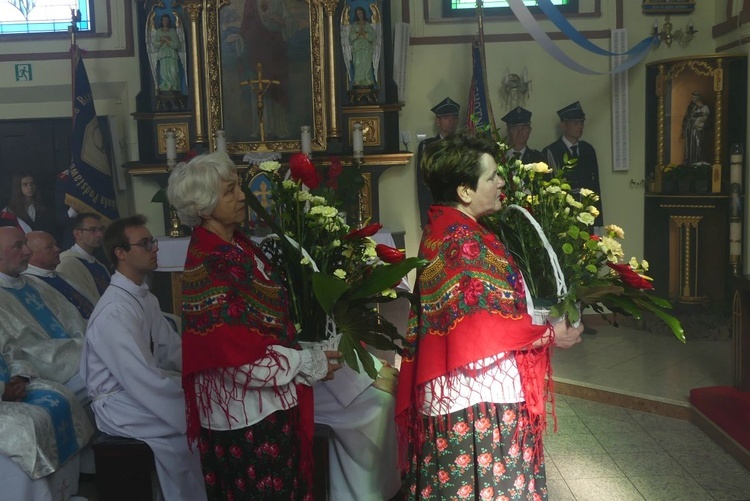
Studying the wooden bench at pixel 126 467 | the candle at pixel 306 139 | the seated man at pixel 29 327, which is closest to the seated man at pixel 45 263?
the seated man at pixel 29 327

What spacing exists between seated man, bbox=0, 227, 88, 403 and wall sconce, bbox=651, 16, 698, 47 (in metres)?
5.58

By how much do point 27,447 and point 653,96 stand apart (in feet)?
19.7

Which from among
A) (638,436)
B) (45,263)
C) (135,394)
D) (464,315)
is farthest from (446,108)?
(464,315)

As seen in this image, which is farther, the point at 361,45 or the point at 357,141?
the point at 361,45

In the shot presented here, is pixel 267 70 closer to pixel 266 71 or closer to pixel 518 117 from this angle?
pixel 266 71

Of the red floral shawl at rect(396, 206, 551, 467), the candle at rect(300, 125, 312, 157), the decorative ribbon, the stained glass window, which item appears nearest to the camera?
the red floral shawl at rect(396, 206, 551, 467)

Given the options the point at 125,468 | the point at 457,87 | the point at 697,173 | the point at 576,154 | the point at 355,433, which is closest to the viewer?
the point at 125,468

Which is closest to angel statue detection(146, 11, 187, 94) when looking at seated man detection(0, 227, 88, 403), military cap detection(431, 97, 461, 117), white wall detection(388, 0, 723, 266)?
white wall detection(388, 0, 723, 266)

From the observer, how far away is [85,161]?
719 cm

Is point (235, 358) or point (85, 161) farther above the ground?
point (85, 161)

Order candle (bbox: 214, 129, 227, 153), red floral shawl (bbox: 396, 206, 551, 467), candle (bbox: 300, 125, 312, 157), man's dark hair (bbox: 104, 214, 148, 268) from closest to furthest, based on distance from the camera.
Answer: red floral shawl (bbox: 396, 206, 551, 467) → man's dark hair (bbox: 104, 214, 148, 268) → candle (bbox: 214, 129, 227, 153) → candle (bbox: 300, 125, 312, 157)

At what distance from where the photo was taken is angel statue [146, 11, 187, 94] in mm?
7223

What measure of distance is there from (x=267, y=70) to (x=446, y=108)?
159 centimetres

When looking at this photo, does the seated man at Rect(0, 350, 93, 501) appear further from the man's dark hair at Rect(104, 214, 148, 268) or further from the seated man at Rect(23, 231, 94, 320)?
the seated man at Rect(23, 231, 94, 320)
